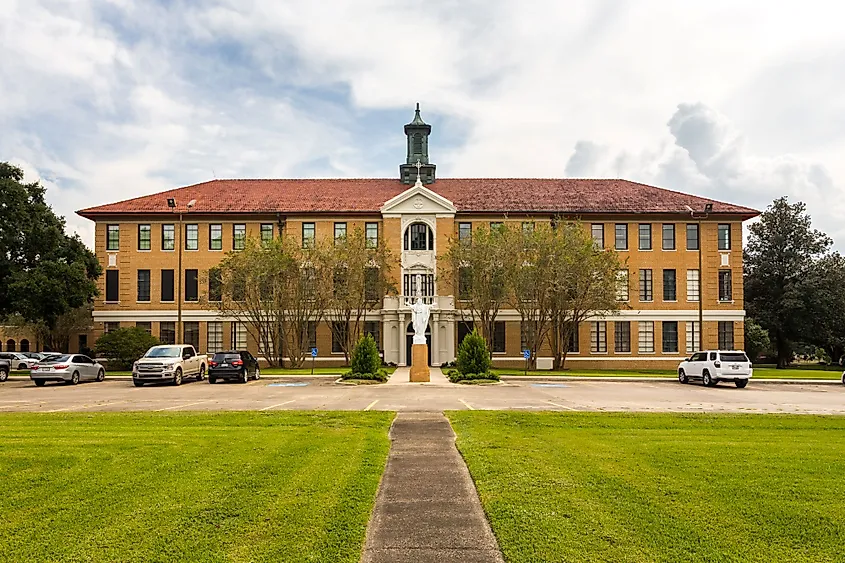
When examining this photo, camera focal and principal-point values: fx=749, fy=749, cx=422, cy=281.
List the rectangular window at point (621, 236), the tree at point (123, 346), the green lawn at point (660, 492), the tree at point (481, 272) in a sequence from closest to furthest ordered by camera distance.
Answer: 1. the green lawn at point (660, 492)
2. the tree at point (123, 346)
3. the tree at point (481, 272)
4. the rectangular window at point (621, 236)

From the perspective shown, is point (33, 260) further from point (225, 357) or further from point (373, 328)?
point (373, 328)

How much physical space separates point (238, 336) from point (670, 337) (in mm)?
29941

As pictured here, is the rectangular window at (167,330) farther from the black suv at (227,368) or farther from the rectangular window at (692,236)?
the rectangular window at (692,236)

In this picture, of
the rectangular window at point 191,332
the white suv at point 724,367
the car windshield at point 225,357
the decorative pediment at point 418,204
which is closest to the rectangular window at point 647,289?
the decorative pediment at point 418,204

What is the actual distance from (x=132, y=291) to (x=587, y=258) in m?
30.9

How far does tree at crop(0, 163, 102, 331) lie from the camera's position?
41531 millimetres

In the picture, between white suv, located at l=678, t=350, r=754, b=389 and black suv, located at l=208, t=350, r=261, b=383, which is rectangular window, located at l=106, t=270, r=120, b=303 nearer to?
black suv, located at l=208, t=350, r=261, b=383

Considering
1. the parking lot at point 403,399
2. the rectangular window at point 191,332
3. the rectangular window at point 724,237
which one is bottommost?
the parking lot at point 403,399

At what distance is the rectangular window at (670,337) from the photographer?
2042 inches

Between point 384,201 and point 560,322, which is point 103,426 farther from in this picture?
point 384,201

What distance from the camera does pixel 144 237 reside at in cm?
5253

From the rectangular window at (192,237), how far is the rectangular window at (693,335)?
34.7 m

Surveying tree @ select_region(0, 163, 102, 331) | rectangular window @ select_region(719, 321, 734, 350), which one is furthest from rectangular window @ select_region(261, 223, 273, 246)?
rectangular window @ select_region(719, 321, 734, 350)

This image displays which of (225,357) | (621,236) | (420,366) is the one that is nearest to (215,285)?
(225,357)
